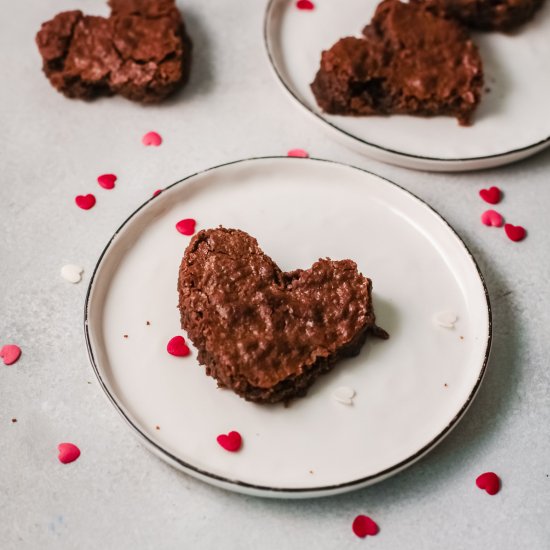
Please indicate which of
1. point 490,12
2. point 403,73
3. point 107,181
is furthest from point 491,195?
point 107,181

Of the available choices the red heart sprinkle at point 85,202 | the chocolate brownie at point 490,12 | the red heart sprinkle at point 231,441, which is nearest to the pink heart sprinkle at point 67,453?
the red heart sprinkle at point 231,441

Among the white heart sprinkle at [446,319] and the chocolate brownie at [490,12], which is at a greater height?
the chocolate brownie at [490,12]

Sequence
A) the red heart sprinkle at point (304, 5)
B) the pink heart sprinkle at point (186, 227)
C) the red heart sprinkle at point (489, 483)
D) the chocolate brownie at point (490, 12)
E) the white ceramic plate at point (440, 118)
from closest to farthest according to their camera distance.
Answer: the red heart sprinkle at point (489, 483), the pink heart sprinkle at point (186, 227), the white ceramic plate at point (440, 118), the chocolate brownie at point (490, 12), the red heart sprinkle at point (304, 5)

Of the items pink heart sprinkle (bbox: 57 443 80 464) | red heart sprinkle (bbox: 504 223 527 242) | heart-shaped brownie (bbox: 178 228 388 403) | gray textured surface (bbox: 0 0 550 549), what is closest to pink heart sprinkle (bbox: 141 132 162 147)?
gray textured surface (bbox: 0 0 550 549)

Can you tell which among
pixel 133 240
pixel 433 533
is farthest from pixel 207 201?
pixel 433 533

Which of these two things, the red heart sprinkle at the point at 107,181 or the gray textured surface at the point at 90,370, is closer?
the gray textured surface at the point at 90,370

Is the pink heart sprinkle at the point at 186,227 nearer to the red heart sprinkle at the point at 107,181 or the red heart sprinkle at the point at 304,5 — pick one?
the red heart sprinkle at the point at 107,181

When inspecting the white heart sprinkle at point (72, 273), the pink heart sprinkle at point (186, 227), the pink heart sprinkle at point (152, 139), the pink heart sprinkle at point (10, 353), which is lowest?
the pink heart sprinkle at point (10, 353)

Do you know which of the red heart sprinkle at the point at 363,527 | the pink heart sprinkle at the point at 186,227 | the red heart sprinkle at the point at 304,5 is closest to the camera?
the red heart sprinkle at the point at 363,527
